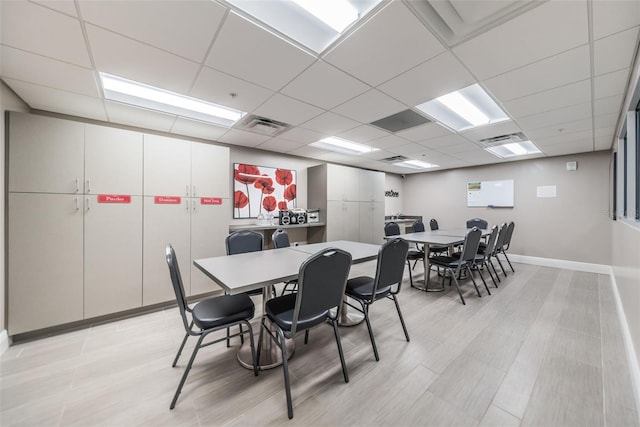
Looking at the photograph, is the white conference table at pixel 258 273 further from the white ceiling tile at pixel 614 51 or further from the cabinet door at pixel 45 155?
the white ceiling tile at pixel 614 51

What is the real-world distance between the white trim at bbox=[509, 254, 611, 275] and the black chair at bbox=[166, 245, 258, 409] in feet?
21.3

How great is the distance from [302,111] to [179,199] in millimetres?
2058

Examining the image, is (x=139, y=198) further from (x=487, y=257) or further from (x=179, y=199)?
(x=487, y=257)

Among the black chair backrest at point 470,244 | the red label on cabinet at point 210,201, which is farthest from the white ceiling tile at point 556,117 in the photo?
the red label on cabinet at point 210,201

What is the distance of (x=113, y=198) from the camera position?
9.33 ft

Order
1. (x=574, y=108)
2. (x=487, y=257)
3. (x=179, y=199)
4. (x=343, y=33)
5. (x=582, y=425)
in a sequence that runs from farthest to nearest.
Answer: (x=487, y=257) < (x=179, y=199) < (x=574, y=108) < (x=343, y=33) < (x=582, y=425)

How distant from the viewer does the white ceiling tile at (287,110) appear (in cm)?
269

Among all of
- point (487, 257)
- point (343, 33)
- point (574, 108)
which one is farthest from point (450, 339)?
point (574, 108)

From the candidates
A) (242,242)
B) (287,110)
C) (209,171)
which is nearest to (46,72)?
(209,171)

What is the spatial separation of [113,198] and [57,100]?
1.13 metres

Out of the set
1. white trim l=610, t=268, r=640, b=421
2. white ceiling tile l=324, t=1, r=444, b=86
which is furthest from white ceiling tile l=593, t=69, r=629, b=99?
white trim l=610, t=268, r=640, b=421

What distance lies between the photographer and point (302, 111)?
2.96 m

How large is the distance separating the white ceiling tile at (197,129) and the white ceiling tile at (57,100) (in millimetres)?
791

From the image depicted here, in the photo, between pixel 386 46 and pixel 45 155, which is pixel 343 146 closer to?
pixel 386 46
